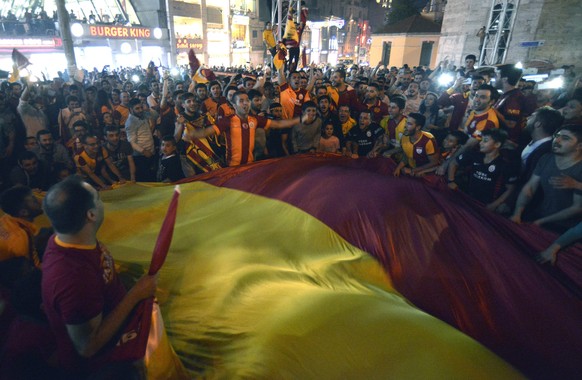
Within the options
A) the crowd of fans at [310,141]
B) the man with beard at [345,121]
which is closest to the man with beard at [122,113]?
the crowd of fans at [310,141]

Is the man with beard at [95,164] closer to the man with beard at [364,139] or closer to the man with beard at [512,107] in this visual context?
the man with beard at [364,139]

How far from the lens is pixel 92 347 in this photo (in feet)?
5.47

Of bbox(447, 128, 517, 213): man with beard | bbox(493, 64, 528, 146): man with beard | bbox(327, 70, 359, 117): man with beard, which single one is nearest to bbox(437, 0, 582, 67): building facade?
bbox(327, 70, 359, 117): man with beard

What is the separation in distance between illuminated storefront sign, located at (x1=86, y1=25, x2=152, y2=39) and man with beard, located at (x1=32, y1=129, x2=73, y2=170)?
74.2ft

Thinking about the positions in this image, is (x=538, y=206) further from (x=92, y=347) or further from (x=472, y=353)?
(x=92, y=347)

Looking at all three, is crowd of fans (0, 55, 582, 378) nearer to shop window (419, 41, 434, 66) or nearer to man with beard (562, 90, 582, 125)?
man with beard (562, 90, 582, 125)

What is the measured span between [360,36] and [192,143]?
6707cm

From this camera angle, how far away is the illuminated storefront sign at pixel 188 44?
31.6 metres

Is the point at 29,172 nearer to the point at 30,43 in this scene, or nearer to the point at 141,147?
the point at 141,147

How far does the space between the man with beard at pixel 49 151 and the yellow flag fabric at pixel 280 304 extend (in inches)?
113

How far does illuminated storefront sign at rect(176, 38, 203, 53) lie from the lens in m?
31.6

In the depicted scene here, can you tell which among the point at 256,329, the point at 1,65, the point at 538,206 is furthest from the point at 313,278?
the point at 1,65

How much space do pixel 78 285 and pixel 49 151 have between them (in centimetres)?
→ 509

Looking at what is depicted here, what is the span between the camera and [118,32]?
25562 millimetres
